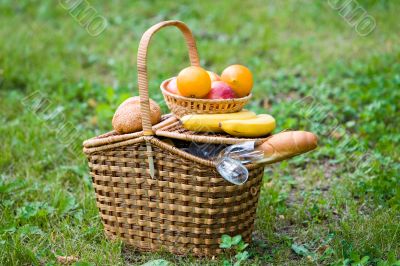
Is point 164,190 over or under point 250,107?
over

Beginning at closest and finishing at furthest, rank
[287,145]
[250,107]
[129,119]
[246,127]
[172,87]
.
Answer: [287,145] → [246,127] → [129,119] → [172,87] → [250,107]

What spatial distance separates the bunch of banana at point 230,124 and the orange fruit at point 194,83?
0.35 feet

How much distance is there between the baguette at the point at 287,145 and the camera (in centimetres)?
256

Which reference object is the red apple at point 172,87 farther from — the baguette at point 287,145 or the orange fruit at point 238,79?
the baguette at point 287,145

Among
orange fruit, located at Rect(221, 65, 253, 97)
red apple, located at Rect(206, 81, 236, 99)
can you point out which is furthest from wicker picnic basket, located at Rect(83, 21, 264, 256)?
orange fruit, located at Rect(221, 65, 253, 97)

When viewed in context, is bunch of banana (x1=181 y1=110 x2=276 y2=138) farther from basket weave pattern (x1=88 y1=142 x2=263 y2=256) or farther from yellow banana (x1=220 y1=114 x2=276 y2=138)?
basket weave pattern (x1=88 y1=142 x2=263 y2=256)

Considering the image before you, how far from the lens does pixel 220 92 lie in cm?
282

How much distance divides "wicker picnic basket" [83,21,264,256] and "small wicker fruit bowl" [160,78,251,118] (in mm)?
86

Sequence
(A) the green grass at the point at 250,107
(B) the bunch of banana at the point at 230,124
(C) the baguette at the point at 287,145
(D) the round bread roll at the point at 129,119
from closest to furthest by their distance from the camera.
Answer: (C) the baguette at the point at 287,145
(B) the bunch of banana at the point at 230,124
(D) the round bread roll at the point at 129,119
(A) the green grass at the point at 250,107

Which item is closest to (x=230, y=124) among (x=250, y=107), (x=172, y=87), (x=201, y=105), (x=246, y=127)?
(x=246, y=127)

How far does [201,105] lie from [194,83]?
11 centimetres

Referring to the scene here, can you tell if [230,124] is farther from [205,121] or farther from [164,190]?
[164,190]

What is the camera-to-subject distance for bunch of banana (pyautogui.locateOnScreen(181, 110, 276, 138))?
→ 105 inches

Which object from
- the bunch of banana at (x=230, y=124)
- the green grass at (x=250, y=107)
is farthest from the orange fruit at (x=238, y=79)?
the green grass at (x=250, y=107)
